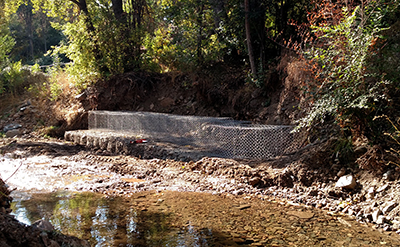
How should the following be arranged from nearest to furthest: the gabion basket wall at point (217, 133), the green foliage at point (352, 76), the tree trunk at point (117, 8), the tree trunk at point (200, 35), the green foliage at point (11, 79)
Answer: the green foliage at point (352, 76), the gabion basket wall at point (217, 133), the tree trunk at point (200, 35), the tree trunk at point (117, 8), the green foliage at point (11, 79)

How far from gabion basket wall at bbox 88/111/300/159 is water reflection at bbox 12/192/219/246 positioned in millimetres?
2531

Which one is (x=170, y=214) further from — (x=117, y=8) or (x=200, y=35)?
(x=117, y=8)

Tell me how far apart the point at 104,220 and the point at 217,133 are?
336cm

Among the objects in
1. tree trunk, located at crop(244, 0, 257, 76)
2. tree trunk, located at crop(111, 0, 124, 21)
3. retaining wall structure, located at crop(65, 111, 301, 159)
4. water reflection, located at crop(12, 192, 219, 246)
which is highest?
tree trunk, located at crop(111, 0, 124, 21)

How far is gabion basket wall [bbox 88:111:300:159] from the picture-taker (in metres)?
5.99

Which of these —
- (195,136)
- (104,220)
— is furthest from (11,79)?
(104,220)

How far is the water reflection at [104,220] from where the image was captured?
3.43 meters

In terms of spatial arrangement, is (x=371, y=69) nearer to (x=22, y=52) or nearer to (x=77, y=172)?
(x=77, y=172)

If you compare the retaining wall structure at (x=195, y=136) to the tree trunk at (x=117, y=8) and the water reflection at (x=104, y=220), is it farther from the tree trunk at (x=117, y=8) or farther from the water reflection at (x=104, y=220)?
the tree trunk at (x=117, y=8)

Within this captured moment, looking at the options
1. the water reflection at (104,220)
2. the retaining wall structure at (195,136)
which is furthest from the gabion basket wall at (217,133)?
the water reflection at (104,220)

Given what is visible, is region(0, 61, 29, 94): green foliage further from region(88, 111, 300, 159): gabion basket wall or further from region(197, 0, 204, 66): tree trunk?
region(197, 0, 204, 66): tree trunk

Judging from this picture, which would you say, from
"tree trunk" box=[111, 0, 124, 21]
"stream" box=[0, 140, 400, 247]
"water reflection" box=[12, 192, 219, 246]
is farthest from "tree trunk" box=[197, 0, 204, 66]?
"water reflection" box=[12, 192, 219, 246]

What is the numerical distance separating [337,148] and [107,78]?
860 centimetres

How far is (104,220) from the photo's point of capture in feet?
13.1
